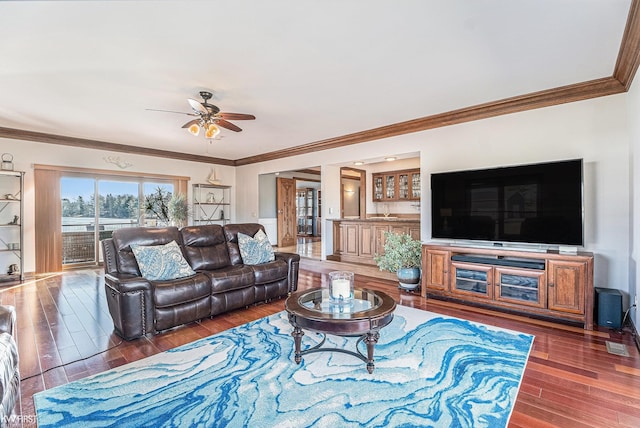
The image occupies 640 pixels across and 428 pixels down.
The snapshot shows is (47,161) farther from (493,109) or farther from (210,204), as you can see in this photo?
(493,109)

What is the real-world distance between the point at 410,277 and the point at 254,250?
7.56 feet

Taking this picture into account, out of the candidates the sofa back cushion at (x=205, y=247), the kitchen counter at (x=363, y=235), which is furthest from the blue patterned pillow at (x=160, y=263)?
the kitchen counter at (x=363, y=235)

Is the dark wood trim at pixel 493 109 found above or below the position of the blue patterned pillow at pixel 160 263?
above

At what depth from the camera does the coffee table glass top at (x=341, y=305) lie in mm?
2248

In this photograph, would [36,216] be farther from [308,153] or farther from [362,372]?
[362,372]

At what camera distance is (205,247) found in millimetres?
4039

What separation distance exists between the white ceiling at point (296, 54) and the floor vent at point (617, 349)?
2.63 m

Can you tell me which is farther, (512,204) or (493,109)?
(493,109)

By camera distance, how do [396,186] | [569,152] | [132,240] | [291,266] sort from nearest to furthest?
[132,240]
[569,152]
[291,266]
[396,186]

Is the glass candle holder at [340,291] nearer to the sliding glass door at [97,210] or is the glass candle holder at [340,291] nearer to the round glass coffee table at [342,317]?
the round glass coffee table at [342,317]

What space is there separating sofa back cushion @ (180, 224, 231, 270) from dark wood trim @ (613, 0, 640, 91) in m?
4.41

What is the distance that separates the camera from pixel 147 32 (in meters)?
2.46

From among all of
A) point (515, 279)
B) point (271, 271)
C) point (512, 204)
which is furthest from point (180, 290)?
point (512, 204)

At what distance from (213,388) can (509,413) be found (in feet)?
6.17
